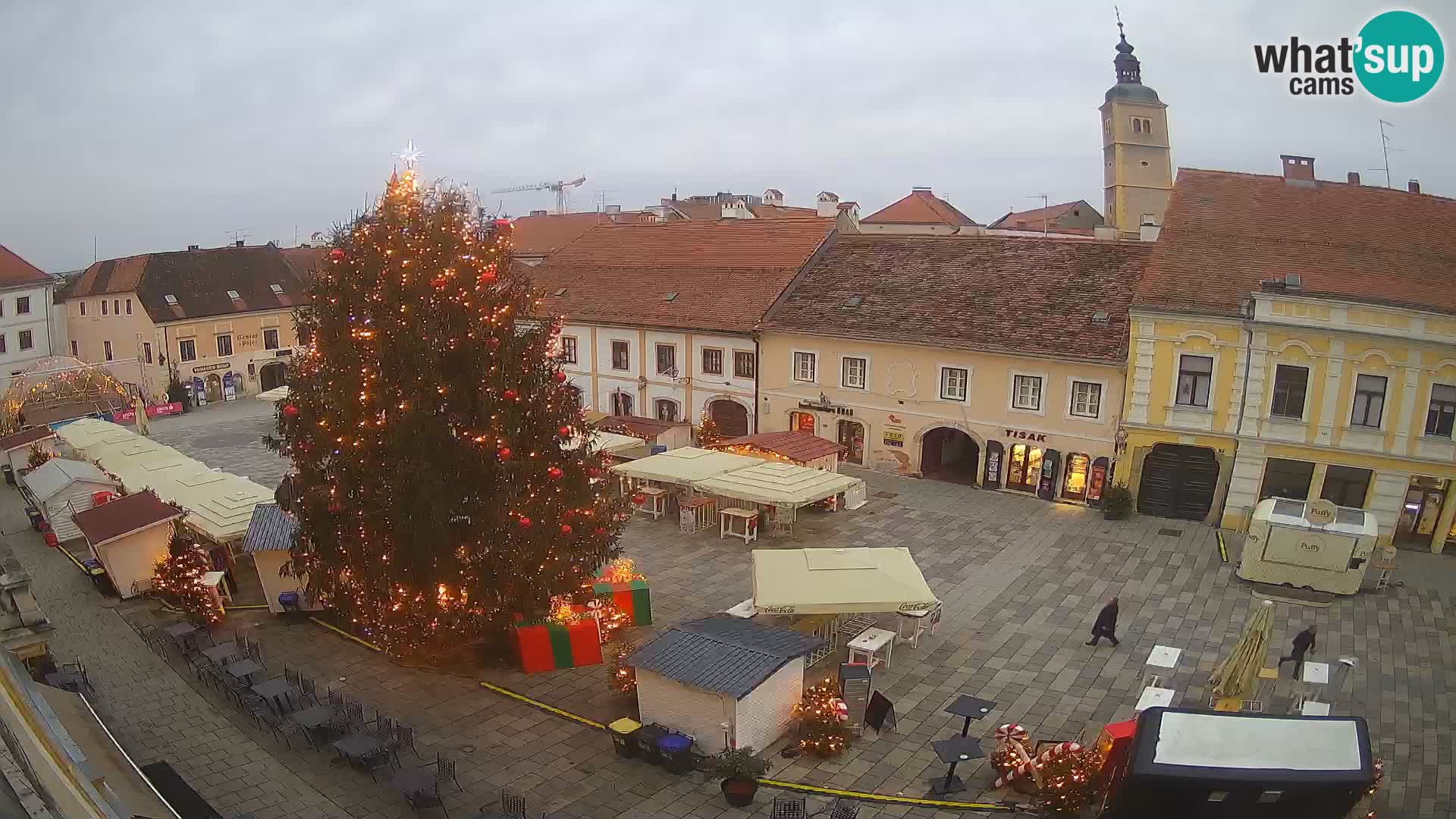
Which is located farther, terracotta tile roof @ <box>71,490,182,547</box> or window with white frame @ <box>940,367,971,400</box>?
window with white frame @ <box>940,367,971,400</box>

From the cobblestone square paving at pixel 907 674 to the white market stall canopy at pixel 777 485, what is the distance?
4.81 feet

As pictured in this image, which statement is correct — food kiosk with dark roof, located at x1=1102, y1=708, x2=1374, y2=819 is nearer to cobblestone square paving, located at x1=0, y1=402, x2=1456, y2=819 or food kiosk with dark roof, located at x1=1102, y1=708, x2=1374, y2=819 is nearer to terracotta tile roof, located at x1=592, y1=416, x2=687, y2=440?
cobblestone square paving, located at x1=0, y1=402, x2=1456, y2=819

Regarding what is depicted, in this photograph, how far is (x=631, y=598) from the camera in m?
19.0

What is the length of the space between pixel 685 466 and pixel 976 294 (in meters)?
11.2

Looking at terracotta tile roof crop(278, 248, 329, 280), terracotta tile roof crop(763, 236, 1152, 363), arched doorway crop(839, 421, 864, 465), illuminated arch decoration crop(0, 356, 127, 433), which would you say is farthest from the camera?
terracotta tile roof crop(278, 248, 329, 280)

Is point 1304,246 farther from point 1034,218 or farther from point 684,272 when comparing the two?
point 1034,218

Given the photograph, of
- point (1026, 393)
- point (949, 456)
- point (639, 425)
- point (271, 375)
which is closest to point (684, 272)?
point (639, 425)

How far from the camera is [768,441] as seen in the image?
28.3 m

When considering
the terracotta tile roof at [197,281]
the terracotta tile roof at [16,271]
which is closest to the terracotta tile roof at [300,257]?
the terracotta tile roof at [197,281]

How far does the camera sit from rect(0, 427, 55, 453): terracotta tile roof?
104ft

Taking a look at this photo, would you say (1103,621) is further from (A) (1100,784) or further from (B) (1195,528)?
(B) (1195,528)

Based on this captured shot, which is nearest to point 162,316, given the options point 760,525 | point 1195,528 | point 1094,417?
point 760,525

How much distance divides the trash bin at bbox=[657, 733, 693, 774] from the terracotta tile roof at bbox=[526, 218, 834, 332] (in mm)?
20358

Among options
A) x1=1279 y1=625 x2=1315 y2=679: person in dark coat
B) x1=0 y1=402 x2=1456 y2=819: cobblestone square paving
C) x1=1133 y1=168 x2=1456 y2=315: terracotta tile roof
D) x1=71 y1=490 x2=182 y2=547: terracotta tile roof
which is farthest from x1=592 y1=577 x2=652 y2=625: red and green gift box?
x1=1133 y1=168 x2=1456 y2=315: terracotta tile roof
